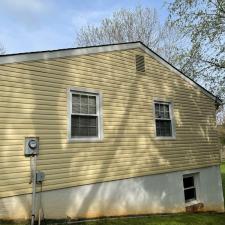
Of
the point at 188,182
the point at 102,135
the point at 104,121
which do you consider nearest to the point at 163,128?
the point at 188,182

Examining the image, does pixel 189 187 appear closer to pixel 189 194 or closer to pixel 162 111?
pixel 189 194

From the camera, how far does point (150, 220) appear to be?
31.6 ft

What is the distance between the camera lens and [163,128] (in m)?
12.0

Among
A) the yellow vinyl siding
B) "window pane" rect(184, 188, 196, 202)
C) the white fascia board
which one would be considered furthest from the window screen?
"window pane" rect(184, 188, 196, 202)

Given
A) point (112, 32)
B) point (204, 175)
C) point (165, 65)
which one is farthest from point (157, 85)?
point (112, 32)

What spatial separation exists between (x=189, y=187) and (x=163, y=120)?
127 inches

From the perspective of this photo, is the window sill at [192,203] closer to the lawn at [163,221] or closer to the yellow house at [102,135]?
the yellow house at [102,135]

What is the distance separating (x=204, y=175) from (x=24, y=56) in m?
9.39

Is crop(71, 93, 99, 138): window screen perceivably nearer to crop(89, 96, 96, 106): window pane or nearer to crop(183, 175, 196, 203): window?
crop(89, 96, 96, 106): window pane

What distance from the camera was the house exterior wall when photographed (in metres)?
7.90

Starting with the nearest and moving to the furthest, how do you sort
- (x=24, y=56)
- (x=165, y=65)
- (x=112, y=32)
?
(x=24, y=56) → (x=165, y=65) → (x=112, y=32)

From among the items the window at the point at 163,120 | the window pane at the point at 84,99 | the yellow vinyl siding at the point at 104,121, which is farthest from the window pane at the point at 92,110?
the window at the point at 163,120

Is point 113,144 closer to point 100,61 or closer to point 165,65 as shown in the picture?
point 100,61

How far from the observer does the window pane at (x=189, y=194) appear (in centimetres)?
1276
